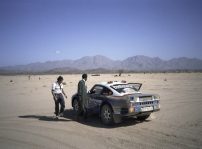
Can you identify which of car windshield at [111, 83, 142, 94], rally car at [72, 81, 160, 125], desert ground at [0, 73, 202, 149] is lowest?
desert ground at [0, 73, 202, 149]

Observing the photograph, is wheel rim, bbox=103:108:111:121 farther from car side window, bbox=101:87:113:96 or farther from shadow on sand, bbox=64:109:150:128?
car side window, bbox=101:87:113:96

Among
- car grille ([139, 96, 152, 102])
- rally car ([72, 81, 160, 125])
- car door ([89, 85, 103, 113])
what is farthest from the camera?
car door ([89, 85, 103, 113])

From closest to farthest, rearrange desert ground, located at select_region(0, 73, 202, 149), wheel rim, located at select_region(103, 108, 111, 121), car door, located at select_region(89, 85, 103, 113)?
1. desert ground, located at select_region(0, 73, 202, 149)
2. wheel rim, located at select_region(103, 108, 111, 121)
3. car door, located at select_region(89, 85, 103, 113)

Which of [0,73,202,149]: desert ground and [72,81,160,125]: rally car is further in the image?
[72,81,160,125]: rally car

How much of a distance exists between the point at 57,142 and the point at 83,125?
2542mm

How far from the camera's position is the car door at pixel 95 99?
10878 mm

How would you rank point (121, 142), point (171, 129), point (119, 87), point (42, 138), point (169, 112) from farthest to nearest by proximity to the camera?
point (169, 112) < point (119, 87) < point (171, 129) < point (42, 138) < point (121, 142)

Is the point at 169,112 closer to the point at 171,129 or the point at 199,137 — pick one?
the point at 171,129

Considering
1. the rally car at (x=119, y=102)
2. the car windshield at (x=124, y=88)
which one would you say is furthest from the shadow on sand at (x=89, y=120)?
the car windshield at (x=124, y=88)

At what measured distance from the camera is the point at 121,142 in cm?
774

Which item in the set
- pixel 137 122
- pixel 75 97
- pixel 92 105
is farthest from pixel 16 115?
pixel 137 122

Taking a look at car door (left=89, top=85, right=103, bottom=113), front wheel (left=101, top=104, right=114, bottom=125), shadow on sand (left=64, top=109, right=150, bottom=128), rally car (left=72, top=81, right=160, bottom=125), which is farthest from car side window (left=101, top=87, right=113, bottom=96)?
shadow on sand (left=64, top=109, right=150, bottom=128)

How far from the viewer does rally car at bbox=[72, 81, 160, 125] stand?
9.58m

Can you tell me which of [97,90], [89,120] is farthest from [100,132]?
[97,90]
